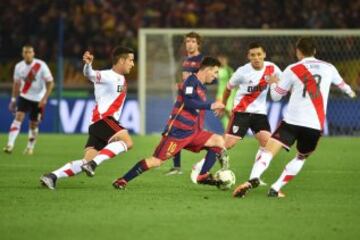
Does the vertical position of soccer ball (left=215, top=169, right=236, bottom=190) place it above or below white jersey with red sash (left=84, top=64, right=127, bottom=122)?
below

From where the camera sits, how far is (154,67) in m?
24.0

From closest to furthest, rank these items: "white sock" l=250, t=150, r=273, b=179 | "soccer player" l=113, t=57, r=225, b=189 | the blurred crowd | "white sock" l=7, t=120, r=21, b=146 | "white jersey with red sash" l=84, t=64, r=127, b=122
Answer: "white sock" l=250, t=150, r=273, b=179
"soccer player" l=113, t=57, r=225, b=189
"white jersey with red sash" l=84, t=64, r=127, b=122
"white sock" l=7, t=120, r=21, b=146
the blurred crowd

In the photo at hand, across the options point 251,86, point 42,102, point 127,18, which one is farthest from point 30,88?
point 127,18

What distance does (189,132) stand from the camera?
11.7 m

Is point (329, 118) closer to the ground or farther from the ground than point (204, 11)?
closer to the ground

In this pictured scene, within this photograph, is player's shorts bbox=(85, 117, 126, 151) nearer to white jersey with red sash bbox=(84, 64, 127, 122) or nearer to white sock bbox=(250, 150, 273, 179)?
white jersey with red sash bbox=(84, 64, 127, 122)

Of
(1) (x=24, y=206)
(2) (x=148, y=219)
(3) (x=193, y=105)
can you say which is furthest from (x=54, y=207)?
(3) (x=193, y=105)

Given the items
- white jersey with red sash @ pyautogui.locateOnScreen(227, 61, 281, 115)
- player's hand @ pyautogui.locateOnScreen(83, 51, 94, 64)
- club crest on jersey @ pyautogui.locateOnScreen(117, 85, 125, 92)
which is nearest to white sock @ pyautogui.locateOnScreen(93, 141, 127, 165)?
club crest on jersey @ pyautogui.locateOnScreen(117, 85, 125, 92)

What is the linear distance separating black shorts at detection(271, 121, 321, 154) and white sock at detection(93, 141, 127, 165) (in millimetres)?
2067

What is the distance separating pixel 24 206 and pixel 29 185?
231 centimetres

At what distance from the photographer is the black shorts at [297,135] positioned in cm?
1088

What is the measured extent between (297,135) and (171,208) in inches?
77.1

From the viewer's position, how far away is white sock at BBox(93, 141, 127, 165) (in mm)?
11641

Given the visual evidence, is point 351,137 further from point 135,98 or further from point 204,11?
point 204,11
